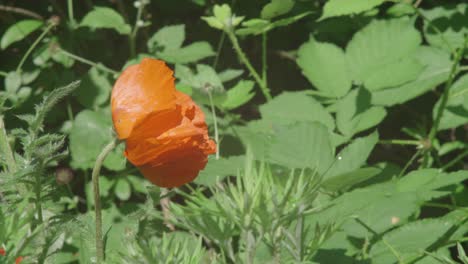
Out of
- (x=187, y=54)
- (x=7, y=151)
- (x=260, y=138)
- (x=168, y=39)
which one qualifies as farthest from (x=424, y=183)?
(x=168, y=39)

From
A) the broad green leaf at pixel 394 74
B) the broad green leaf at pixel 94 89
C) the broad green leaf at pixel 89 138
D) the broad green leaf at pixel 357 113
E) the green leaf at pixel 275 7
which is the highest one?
the green leaf at pixel 275 7

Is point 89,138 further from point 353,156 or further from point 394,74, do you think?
point 353,156

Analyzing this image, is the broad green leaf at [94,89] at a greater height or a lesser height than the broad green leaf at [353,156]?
lesser

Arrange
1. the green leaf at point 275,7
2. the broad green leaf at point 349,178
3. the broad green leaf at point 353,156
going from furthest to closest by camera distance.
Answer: the green leaf at point 275,7, the broad green leaf at point 353,156, the broad green leaf at point 349,178

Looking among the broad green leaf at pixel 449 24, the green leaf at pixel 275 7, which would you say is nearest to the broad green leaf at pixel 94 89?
the green leaf at pixel 275 7

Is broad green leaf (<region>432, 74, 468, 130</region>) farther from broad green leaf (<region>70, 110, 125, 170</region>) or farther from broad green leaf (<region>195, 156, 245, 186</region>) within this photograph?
broad green leaf (<region>70, 110, 125, 170</region>)

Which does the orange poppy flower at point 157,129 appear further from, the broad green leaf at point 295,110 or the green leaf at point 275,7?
the green leaf at point 275,7

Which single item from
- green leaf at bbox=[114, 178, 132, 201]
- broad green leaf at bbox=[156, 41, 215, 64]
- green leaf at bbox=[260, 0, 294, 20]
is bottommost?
green leaf at bbox=[114, 178, 132, 201]

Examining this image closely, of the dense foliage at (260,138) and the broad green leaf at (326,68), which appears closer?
the dense foliage at (260,138)

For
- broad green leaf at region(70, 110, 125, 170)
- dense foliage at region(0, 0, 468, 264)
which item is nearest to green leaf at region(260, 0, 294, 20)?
dense foliage at region(0, 0, 468, 264)
